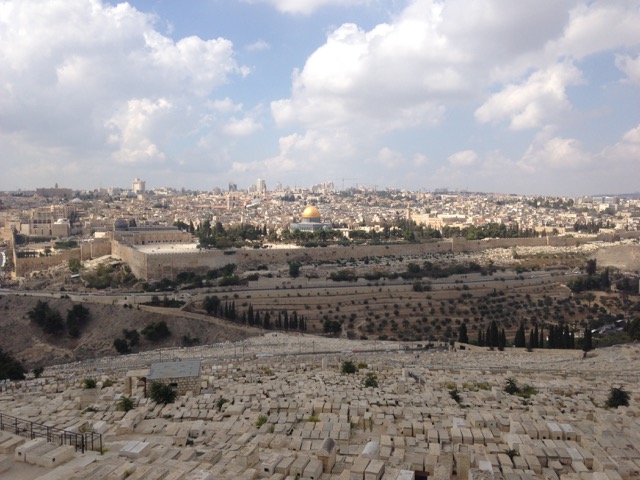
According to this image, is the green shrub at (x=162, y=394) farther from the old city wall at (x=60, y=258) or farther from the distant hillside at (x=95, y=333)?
the old city wall at (x=60, y=258)

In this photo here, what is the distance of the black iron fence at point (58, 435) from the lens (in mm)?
8086

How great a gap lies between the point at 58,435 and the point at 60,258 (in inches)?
1180

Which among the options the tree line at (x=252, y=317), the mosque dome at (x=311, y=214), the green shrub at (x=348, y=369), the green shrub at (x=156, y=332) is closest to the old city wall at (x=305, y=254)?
the tree line at (x=252, y=317)

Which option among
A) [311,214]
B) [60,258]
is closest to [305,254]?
[60,258]

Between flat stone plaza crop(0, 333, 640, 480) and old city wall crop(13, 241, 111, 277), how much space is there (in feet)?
64.8

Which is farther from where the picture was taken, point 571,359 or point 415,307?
point 415,307

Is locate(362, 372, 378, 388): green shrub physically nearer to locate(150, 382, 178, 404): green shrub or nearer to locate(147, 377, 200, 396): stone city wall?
locate(147, 377, 200, 396): stone city wall

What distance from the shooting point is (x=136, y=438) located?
355 inches

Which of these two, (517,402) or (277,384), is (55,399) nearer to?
(277,384)

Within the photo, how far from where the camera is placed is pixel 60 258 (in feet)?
117

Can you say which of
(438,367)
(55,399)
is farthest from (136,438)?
(438,367)

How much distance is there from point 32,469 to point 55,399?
6.04m

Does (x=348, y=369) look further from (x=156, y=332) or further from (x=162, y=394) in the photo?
(x=156, y=332)

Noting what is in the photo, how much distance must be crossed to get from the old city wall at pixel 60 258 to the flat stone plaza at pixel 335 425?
64.8ft
